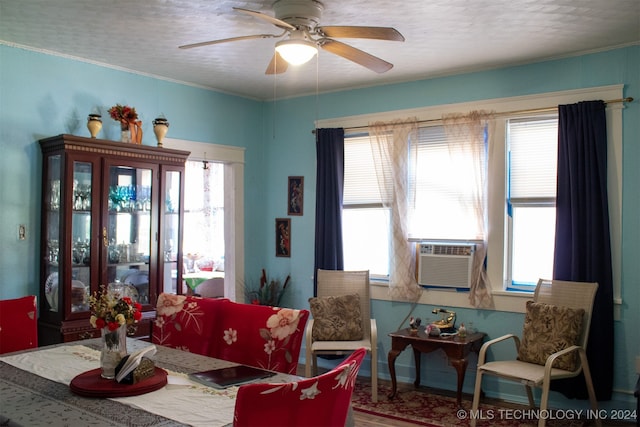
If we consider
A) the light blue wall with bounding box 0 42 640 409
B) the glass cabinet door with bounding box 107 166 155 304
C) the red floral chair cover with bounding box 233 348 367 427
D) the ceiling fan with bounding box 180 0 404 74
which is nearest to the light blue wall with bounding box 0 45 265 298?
the light blue wall with bounding box 0 42 640 409

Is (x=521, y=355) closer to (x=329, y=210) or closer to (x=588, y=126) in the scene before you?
(x=588, y=126)

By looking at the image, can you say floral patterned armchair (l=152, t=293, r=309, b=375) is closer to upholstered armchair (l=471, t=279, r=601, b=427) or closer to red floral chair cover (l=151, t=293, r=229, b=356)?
red floral chair cover (l=151, t=293, r=229, b=356)

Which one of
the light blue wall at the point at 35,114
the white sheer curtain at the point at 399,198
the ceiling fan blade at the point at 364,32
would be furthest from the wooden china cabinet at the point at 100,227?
the ceiling fan blade at the point at 364,32

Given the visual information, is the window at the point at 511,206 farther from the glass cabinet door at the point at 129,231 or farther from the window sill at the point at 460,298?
the glass cabinet door at the point at 129,231

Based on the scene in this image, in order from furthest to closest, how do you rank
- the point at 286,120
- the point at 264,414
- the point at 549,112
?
1. the point at 286,120
2. the point at 549,112
3. the point at 264,414

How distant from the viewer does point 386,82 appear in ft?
16.7

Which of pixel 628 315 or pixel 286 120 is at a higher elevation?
pixel 286 120

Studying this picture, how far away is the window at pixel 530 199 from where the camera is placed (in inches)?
171

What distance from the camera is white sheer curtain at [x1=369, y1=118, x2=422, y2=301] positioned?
16.1ft

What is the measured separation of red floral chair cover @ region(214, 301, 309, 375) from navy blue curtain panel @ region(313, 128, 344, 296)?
2369mm

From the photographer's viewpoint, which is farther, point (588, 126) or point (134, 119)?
point (134, 119)

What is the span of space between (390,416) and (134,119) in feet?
9.60

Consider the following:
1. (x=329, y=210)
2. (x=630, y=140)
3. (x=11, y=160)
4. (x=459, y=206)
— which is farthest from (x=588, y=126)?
(x=11, y=160)

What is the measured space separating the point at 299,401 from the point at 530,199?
3389 millimetres
